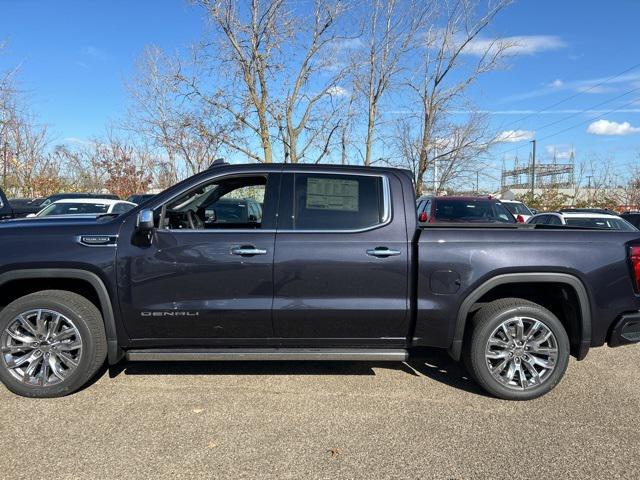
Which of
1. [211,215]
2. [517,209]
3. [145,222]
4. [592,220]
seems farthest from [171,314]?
[517,209]

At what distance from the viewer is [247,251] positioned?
12.0ft

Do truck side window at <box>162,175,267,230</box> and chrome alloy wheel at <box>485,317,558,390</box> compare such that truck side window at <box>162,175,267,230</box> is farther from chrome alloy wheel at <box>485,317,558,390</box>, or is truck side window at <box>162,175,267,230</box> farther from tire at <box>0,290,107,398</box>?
chrome alloy wheel at <box>485,317,558,390</box>

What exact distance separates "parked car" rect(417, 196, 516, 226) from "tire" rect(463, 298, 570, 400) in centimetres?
542

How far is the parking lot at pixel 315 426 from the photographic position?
2879 mm

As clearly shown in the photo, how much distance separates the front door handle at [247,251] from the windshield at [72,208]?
7.53 meters

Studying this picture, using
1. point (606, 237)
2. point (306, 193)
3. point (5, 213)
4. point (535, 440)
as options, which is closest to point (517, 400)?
point (535, 440)

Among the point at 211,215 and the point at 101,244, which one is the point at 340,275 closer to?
the point at 211,215

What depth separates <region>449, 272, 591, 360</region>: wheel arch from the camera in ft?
12.3

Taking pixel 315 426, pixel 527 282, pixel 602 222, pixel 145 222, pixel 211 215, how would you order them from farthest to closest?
pixel 602 222 < pixel 211 215 < pixel 527 282 < pixel 145 222 < pixel 315 426

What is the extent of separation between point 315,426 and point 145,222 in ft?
6.54

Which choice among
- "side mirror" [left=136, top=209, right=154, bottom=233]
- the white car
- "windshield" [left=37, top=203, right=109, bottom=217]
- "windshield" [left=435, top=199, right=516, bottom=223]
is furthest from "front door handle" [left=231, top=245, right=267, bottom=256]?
"windshield" [left=37, top=203, right=109, bottom=217]

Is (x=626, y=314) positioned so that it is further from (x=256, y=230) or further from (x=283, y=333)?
(x=256, y=230)

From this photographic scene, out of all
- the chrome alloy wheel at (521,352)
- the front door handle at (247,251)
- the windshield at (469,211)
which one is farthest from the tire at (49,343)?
the windshield at (469,211)

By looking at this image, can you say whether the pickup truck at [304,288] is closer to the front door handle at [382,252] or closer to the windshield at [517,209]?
the front door handle at [382,252]
